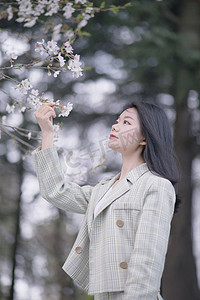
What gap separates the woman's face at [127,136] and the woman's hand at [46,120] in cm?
29

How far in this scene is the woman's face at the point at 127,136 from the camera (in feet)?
6.11

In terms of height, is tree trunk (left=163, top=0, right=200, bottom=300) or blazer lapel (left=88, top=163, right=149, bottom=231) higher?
blazer lapel (left=88, top=163, right=149, bottom=231)

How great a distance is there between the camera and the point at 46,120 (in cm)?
174

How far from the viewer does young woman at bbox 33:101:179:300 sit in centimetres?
156

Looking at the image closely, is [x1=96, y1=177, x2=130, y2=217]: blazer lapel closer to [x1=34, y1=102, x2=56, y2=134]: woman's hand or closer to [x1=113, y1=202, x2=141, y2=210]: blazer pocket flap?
[x1=113, y1=202, x2=141, y2=210]: blazer pocket flap

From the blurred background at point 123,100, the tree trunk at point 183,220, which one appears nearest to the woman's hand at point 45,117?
the blurred background at point 123,100

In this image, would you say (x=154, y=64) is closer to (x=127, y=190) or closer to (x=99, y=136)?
(x=99, y=136)

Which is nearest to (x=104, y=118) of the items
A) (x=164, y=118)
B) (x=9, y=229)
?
(x=9, y=229)

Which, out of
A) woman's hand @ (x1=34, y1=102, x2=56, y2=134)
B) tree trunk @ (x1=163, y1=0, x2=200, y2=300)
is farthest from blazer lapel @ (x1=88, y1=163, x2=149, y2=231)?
tree trunk @ (x1=163, y1=0, x2=200, y2=300)

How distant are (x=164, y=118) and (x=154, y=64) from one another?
3.00 m

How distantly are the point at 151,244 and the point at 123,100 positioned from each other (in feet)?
11.7

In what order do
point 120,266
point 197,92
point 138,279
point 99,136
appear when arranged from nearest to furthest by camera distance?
point 138,279
point 120,266
point 197,92
point 99,136

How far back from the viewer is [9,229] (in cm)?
600

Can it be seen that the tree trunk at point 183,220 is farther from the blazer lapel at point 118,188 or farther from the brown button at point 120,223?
the brown button at point 120,223
